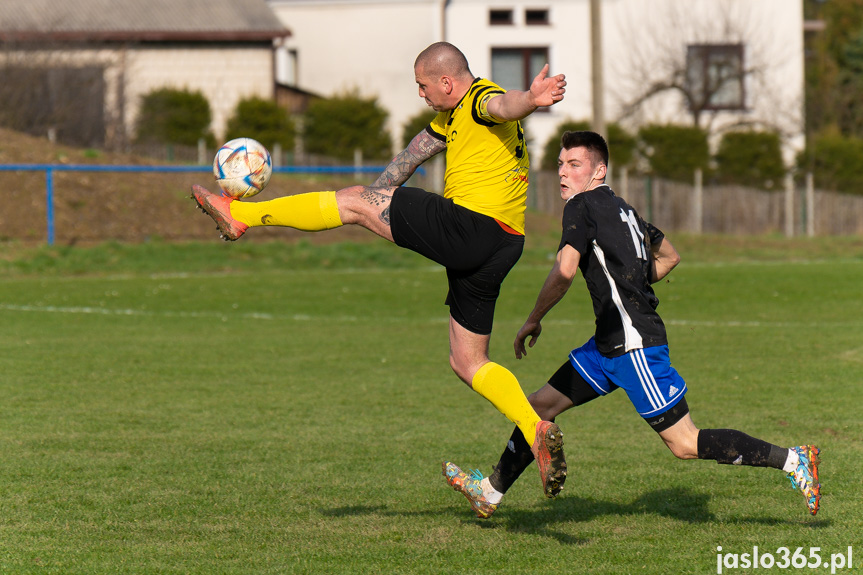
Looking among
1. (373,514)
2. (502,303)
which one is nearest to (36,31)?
(502,303)

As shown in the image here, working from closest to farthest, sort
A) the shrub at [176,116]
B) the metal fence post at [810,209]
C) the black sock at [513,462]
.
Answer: the black sock at [513,462] → the metal fence post at [810,209] → the shrub at [176,116]

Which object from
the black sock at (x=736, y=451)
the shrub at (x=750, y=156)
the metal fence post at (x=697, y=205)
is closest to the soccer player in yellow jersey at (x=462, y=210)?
the black sock at (x=736, y=451)

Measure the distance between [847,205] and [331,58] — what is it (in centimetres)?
1947

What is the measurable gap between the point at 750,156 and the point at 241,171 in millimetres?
34790

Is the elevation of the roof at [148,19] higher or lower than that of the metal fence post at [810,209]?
higher

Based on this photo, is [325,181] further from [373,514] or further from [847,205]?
[373,514]

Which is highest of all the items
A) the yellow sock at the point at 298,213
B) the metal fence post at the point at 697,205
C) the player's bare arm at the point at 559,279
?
the metal fence post at the point at 697,205

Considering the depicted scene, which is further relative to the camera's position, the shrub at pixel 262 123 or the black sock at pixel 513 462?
the shrub at pixel 262 123

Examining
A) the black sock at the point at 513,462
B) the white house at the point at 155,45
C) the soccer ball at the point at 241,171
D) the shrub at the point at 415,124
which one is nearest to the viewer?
the black sock at the point at 513,462

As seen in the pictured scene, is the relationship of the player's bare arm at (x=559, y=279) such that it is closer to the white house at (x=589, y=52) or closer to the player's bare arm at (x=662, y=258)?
the player's bare arm at (x=662, y=258)

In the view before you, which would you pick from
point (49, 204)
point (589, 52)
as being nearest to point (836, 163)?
point (589, 52)

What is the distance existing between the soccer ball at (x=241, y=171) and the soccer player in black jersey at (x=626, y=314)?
1.65 metres

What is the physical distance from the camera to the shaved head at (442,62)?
206 inches

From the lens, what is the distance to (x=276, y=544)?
511 cm
